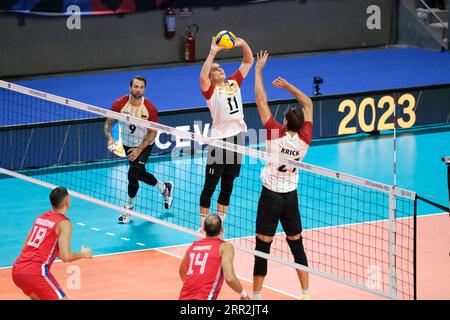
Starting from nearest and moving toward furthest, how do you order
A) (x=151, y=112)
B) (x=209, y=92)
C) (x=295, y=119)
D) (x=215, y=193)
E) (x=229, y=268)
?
(x=229, y=268) < (x=295, y=119) < (x=209, y=92) < (x=151, y=112) < (x=215, y=193)

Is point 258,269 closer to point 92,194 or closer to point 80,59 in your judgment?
point 92,194

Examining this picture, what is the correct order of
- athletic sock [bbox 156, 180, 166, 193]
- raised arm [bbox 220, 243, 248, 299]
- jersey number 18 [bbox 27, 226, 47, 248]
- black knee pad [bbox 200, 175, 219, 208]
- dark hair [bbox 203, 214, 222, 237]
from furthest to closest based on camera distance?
athletic sock [bbox 156, 180, 166, 193] < black knee pad [bbox 200, 175, 219, 208] < jersey number 18 [bbox 27, 226, 47, 248] < dark hair [bbox 203, 214, 222, 237] < raised arm [bbox 220, 243, 248, 299]

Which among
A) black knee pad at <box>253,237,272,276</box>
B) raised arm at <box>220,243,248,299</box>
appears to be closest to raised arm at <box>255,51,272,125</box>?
black knee pad at <box>253,237,272,276</box>

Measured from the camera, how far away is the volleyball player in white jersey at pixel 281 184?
13.1 metres

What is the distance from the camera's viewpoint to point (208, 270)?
11.3 meters

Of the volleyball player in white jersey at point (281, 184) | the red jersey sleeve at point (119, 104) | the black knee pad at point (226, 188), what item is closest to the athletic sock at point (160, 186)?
the red jersey sleeve at point (119, 104)

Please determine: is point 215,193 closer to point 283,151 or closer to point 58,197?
point 283,151

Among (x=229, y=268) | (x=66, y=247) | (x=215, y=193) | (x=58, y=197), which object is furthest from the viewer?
(x=215, y=193)

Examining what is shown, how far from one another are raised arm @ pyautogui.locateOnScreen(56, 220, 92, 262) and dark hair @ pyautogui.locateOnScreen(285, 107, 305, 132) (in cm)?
295

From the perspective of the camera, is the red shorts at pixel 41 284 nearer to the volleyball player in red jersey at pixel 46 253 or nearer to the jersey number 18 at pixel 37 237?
the volleyball player in red jersey at pixel 46 253

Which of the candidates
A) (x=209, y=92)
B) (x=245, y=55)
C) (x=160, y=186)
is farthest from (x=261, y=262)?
(x=160, y=186)

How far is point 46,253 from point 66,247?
0.31m

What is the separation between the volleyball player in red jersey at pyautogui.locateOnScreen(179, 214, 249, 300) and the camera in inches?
441

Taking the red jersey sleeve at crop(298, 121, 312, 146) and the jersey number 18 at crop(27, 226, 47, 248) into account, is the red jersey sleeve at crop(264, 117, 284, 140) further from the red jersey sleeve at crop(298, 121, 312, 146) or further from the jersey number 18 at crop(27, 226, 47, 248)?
the jersey number 18 at crop(27, 226, 47, 248)
